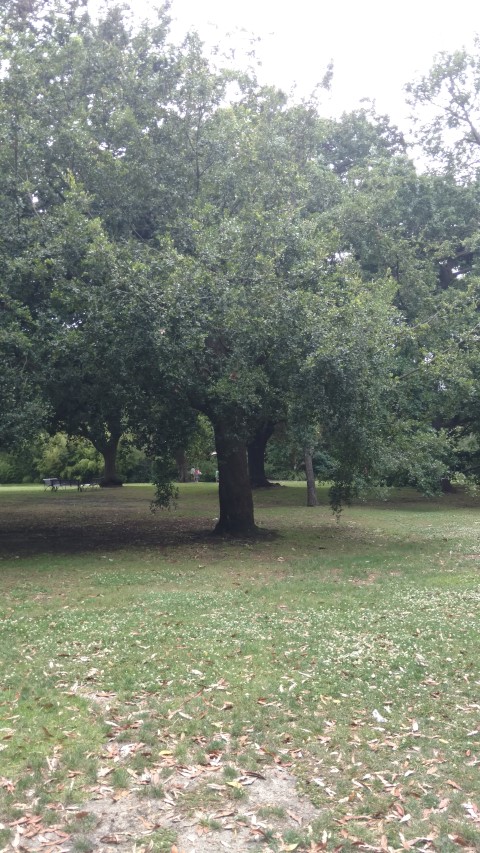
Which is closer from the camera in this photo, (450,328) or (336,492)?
(336,492)

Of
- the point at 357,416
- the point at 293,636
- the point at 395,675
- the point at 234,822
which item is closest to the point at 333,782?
the point at 234,822

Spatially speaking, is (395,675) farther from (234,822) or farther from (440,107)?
(440,107)

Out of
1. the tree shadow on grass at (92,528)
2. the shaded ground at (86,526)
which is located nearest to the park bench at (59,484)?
the shaded ground at (86,526)

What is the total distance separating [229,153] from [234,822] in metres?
14.5

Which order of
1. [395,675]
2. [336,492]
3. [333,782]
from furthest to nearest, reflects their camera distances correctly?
[336,492], [395,675], [333,782]

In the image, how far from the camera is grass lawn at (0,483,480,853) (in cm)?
407

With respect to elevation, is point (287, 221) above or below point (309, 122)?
below

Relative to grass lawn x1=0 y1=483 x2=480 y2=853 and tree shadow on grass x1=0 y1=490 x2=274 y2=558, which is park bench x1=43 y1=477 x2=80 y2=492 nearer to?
tree shadow on grass x1=0 y1=490 x2=274 y2=558

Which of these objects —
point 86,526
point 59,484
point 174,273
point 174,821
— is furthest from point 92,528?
point 59,484

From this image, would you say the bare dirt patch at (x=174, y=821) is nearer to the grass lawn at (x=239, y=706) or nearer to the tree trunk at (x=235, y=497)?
the grass lawn at (x=239, y=706)

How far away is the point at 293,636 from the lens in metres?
7.95

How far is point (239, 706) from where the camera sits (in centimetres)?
581

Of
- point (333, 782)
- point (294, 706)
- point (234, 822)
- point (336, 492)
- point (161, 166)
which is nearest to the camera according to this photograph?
point (234, 822)

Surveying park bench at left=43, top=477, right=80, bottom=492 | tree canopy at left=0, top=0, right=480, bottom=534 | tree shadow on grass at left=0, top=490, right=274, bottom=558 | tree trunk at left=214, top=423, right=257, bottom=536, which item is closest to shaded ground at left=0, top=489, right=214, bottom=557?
tree shadow on grass at left=0, top=490, right=274, bottom=558
